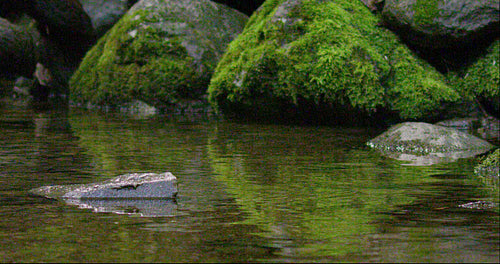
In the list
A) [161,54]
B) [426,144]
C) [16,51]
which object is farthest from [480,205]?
[16,51]

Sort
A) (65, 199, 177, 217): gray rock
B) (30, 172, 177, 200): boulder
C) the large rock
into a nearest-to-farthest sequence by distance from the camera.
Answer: (65, 199, 177, 217): gray rock
(30, 172, 177, 200): boulder
the large rock

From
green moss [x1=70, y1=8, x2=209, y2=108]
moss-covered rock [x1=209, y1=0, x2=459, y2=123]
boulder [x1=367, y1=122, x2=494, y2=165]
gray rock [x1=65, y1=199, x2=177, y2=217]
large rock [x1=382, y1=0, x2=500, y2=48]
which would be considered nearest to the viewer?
gray rock [x1=65, y1=199, x2=177, y2=217]

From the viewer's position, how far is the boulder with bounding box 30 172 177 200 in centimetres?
526

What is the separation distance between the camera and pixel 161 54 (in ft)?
50.4

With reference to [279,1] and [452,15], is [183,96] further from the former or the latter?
[452,15]

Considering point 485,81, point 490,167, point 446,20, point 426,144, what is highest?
point 446,20

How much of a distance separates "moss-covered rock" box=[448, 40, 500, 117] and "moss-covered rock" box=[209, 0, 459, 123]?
0.48 metres

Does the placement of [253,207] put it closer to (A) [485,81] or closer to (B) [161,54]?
(A) [485,81]

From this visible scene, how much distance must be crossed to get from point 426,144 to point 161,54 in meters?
8.13

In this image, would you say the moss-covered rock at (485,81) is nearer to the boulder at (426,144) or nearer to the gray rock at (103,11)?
the boulder at (426,144)

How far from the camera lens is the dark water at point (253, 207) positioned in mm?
3768

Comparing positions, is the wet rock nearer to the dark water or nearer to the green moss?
the green moss

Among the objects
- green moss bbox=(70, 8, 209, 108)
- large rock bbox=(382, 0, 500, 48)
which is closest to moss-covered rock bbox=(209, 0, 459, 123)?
large rock bbox=(382, 0, 500, 48)

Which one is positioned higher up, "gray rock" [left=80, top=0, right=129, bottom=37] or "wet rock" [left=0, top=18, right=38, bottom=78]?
"gray rock" [left=80, top=0, right=129, bottom=37]
